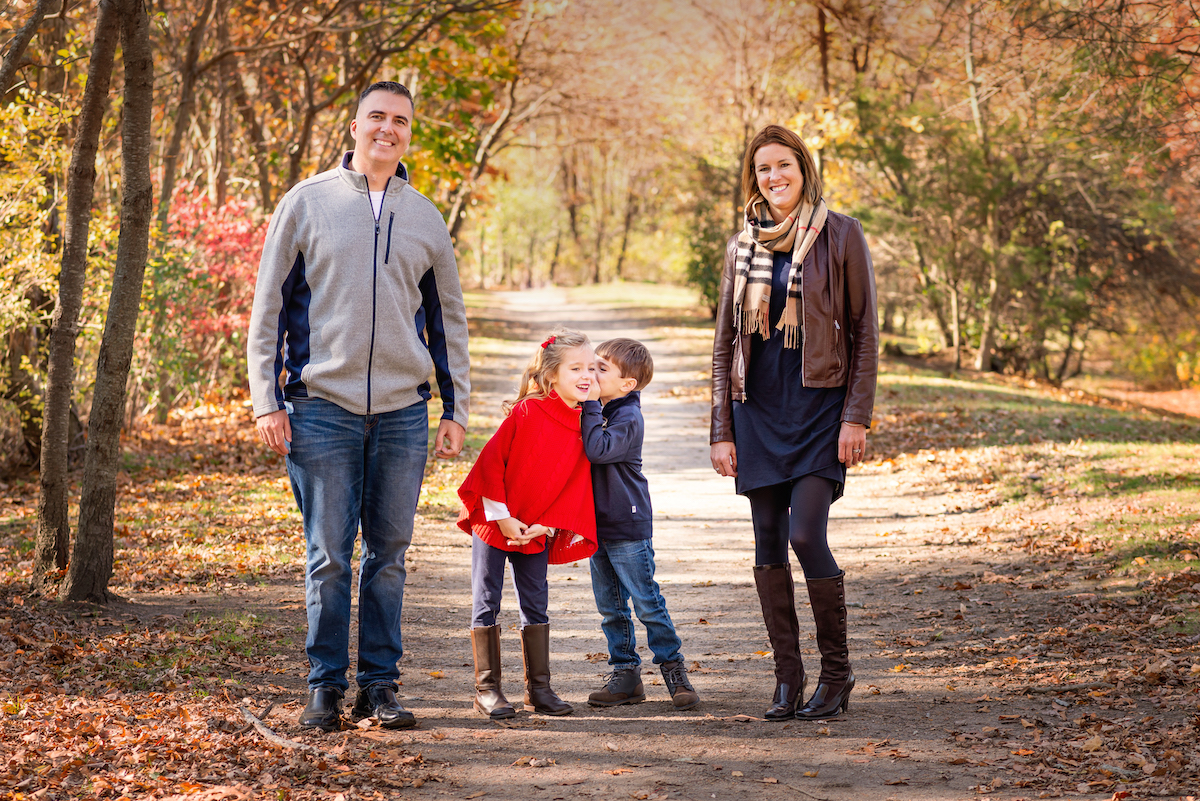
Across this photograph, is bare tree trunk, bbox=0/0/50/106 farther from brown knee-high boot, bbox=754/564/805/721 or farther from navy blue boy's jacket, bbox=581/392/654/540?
brown knee-high boot, bbox=754/564/805/721

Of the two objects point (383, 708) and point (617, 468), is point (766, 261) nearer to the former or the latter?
point (617, 468)

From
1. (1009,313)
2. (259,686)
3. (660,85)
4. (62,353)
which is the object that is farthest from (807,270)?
(660,85)

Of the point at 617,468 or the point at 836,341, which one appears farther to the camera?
the point at 617,468

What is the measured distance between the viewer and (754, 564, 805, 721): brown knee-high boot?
412 centimetres

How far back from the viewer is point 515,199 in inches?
1976

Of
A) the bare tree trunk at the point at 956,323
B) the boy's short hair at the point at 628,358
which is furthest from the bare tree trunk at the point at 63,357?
the bare tree trunk at the point at 956,323

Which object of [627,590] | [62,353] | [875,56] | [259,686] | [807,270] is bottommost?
[259,686]

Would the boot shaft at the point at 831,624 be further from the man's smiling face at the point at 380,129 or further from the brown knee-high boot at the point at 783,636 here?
the man's smiling face at the point at 380,129

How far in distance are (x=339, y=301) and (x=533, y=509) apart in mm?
1141

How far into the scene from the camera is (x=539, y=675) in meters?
4.23

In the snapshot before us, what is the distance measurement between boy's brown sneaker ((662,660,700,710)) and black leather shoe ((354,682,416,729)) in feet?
3.47

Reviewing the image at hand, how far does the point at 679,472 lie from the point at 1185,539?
530cm

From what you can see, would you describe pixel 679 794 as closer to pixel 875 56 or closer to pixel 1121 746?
pixel 1121 746

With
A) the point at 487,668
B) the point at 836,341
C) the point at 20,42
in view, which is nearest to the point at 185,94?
the point at 20,42
